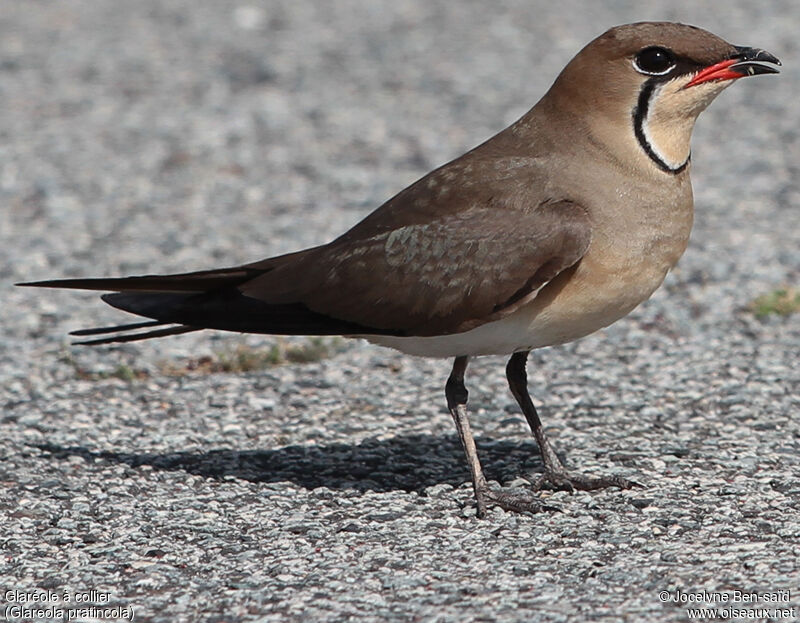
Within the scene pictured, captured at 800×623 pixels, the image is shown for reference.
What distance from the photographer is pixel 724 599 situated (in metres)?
4.56

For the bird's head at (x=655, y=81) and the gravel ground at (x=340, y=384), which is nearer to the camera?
the gravel ground at (x=340, y=384)

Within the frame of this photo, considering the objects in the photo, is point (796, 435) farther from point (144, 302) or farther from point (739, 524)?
point (144, 302)

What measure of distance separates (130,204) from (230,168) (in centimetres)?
102

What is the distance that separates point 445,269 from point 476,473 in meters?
0.86

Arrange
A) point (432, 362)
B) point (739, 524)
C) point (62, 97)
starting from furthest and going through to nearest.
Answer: point (62, 97) < point (432, 362) < point (739, 524)

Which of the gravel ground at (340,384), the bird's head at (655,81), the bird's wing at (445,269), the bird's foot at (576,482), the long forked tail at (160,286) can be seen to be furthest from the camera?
the long forked tail at (160,286)

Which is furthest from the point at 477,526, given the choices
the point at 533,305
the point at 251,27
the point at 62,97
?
the point at 251,27

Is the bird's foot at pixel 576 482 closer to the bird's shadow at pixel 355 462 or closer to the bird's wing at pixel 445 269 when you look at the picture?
the bird's shadow at pixel 355 462

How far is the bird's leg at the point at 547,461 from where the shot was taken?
5801 millimetres

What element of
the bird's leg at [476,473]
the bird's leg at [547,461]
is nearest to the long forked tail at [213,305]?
the bird's leg at [476,473]

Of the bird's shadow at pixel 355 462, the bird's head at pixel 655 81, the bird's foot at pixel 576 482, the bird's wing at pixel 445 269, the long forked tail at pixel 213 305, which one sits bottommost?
the bird's shadow at pixel 355 462

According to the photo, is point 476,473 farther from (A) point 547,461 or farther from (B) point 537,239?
(B) point 537,239

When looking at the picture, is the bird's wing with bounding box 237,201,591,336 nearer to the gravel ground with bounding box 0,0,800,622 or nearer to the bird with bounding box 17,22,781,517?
the bird with bounding box 17,22,781,517

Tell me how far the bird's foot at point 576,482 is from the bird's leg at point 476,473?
0.12 metres
